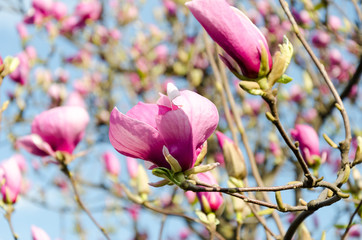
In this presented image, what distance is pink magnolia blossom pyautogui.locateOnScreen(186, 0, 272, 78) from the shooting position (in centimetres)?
55

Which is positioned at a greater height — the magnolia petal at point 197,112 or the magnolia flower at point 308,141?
the magnolia petal at point 197,112

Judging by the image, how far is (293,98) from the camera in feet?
10.9

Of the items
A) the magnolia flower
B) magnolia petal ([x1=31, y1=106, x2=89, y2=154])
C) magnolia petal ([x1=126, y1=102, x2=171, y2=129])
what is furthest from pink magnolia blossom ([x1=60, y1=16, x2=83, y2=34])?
magnolia petal ([x1=126, y1=102, x2=171, y2=129])

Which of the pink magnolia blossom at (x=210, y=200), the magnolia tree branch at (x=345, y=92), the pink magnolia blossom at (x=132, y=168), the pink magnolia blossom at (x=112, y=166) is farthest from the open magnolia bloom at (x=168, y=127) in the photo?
the pink magnolia blossom at (x=112, y=166)

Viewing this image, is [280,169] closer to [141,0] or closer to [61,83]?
[61,83]

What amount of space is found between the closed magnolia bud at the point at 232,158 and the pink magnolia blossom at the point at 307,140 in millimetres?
124

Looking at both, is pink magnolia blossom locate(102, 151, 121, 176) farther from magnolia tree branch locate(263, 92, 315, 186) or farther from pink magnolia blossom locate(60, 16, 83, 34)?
pink magnolia blossom locate(60, 16, 83, 34)

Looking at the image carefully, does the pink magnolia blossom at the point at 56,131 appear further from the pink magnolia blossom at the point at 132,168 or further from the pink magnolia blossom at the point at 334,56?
the pink magnolia blossom at the point at 334,56

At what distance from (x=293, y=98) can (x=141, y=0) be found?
→ 1.67 meters

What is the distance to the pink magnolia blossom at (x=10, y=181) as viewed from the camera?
100cm

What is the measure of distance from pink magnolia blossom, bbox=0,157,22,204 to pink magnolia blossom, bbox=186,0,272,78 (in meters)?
0.65

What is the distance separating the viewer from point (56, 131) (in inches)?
39.8

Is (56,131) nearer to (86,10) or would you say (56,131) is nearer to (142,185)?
(142,185)

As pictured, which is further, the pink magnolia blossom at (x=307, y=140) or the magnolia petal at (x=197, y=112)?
the pink magnolia blossom at (x=307, y=140)
